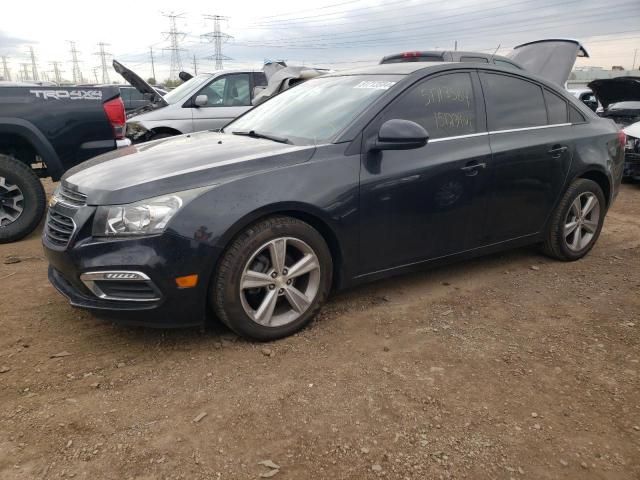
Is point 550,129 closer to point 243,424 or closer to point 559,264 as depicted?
point 559,264

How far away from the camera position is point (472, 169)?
353cm

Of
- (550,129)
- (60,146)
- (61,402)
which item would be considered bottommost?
(61,402)

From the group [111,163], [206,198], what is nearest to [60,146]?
[111,163]

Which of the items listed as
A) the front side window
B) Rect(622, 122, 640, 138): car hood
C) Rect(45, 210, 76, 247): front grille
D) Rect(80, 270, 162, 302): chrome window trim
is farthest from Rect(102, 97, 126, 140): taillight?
Rect(622, 122, 640, 138): car hood

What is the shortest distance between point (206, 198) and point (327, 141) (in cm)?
89

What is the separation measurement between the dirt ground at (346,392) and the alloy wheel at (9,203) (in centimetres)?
143

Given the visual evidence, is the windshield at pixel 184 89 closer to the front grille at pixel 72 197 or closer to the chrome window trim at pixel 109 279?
the front grille at pixel 72 197

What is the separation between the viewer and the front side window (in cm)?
820

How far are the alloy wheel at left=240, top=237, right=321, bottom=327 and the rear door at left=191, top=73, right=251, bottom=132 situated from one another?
529 cm

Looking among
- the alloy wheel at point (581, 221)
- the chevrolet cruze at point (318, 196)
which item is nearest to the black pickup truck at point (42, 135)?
the chevrolet cruze at point (318, 196)

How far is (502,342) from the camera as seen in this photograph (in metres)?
3.05

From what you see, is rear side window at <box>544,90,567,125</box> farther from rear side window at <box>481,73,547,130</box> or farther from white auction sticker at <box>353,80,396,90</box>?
white auction sticker at <box>353,80,396,90</box>

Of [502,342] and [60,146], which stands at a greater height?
[60,146]

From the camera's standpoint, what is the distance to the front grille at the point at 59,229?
2823 millimetres
